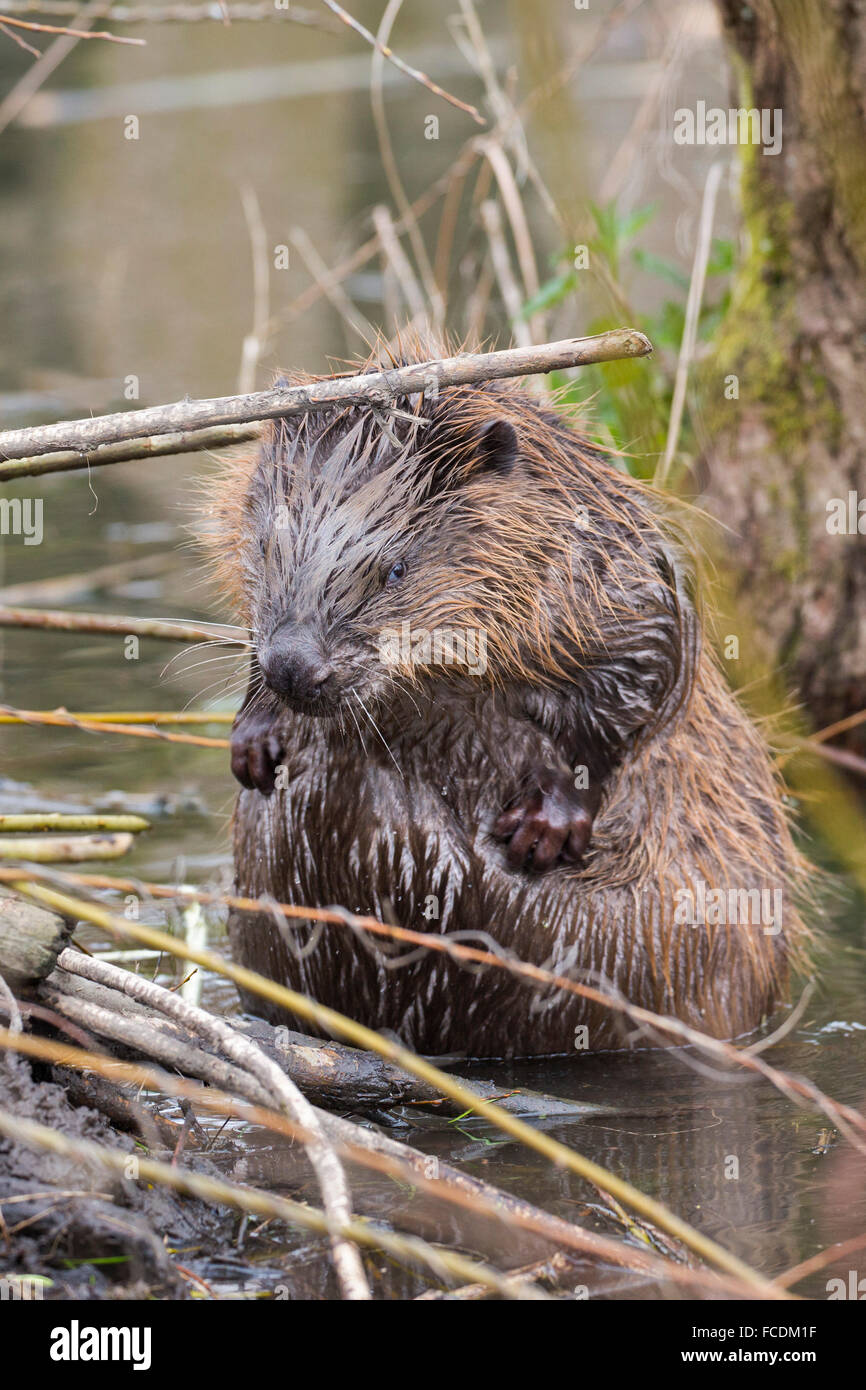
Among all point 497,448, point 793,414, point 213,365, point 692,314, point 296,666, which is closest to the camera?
point 296,666

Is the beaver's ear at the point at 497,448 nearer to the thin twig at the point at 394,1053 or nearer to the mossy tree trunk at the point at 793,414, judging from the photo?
the thin twig at the point at 394,1053

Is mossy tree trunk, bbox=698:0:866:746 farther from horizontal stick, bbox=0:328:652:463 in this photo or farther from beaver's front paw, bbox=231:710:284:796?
horizontal stick, bbox=0:328:652:463

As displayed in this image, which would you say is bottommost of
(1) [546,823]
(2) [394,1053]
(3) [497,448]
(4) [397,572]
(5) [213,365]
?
(2) [394,1053]

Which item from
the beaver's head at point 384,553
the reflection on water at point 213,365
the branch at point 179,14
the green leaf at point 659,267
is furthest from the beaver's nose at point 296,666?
the green leaf at point 659,267

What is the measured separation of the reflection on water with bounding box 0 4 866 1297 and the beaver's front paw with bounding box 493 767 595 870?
1.67ft

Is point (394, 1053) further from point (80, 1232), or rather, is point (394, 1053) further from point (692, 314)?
point (692, 314)

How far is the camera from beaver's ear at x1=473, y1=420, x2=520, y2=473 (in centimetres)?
338

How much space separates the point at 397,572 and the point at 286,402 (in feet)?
2.21

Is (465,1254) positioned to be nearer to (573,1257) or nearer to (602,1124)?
(573,1257)

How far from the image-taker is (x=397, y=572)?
3.30 meters

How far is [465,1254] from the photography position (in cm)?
280

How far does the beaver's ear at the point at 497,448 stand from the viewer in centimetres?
338

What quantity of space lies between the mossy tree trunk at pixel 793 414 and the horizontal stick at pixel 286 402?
2812 millimetres

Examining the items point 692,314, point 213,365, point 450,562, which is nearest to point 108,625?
point 450,562
